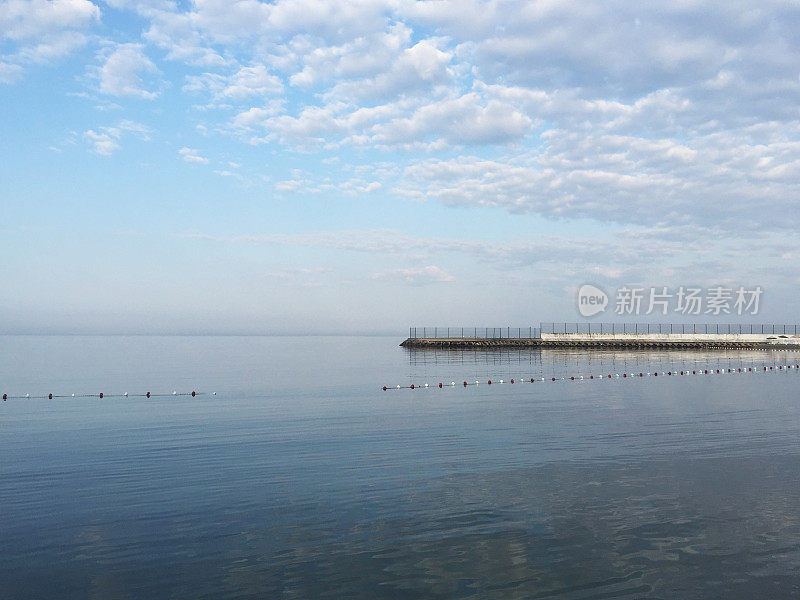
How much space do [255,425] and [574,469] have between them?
2279 centimetres

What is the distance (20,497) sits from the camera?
74.1ft

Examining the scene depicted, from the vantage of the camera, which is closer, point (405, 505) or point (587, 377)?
point (405, 505)

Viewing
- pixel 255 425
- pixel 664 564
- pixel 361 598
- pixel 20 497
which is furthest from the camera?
pixel 255 425

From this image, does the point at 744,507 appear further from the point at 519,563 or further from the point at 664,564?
the point at 519,563

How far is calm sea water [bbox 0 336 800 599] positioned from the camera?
48.8 feet

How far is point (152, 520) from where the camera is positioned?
63.8 feet

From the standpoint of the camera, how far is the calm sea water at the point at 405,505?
1488 cm

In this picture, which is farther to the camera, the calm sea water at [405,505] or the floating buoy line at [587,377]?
the floating buoy line at [587,377]

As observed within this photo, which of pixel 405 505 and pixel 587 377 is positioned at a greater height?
pixel 587 377

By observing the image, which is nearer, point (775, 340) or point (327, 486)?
point (327, 486)

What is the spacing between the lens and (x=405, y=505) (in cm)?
2084

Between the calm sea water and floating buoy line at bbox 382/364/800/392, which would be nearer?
the calm sea water

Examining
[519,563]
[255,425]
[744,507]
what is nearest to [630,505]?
[744,507]

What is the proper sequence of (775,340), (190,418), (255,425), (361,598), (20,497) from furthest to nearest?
(775,340)
(190,418)
(255,425)
(20,497)
(361,598)
